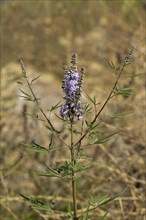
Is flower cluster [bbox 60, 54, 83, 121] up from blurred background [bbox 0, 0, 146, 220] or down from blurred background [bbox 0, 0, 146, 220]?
down

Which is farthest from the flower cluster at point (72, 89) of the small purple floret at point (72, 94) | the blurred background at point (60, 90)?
the blurred background at point (60, 90)

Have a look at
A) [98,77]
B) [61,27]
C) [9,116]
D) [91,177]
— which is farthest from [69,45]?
[91,177]

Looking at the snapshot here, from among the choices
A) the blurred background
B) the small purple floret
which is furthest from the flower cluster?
the blurred background

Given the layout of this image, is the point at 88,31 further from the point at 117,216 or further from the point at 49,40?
the point at 117,216

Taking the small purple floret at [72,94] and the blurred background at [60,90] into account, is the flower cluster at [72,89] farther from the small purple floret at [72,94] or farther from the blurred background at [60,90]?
the blurred background at [60,90]

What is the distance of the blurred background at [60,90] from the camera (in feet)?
12.7

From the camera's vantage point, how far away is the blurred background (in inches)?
152

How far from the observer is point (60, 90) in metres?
7.22

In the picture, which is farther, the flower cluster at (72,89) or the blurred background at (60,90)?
the blurred background at (60,90)

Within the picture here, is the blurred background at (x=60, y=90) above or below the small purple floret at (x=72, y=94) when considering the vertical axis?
above

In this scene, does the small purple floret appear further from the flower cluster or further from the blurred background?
the blurred background

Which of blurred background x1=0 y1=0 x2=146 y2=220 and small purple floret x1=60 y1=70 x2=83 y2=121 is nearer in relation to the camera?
small purple floret x1=60 y1=70 x2=83 y2=121

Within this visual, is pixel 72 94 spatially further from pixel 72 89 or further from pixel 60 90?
pixel 60 90

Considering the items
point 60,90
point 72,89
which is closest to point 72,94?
point 72,89
